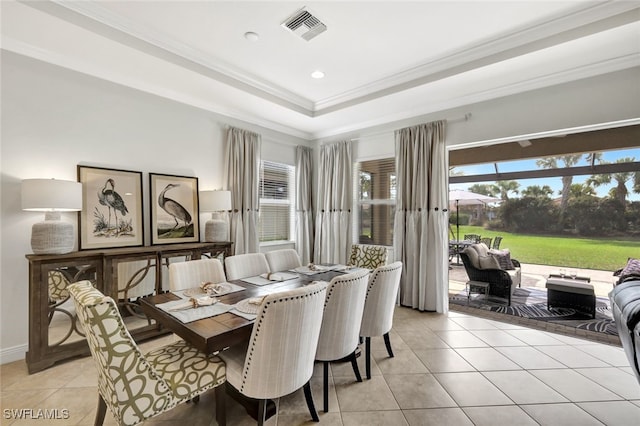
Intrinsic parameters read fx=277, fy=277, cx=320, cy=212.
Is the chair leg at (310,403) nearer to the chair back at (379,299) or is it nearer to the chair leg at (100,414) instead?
the chair back at (379,299)

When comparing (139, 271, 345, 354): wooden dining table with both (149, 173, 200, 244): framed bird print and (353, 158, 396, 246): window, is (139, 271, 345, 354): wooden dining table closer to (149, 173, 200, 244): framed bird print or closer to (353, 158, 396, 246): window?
(149, 173, 200, 244): framed bird print

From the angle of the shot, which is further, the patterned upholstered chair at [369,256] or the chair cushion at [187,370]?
the patterned upholstered chair at [369,256]

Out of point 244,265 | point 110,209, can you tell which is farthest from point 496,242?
point 110,209

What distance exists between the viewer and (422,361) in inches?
101

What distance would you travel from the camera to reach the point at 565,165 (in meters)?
6.03

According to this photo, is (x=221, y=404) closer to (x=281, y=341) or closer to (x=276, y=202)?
(x=281, y=341)

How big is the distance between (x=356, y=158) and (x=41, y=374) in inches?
175

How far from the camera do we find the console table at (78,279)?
2307 mm

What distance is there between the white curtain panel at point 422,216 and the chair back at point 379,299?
1.73 m

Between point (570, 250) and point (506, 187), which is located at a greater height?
point (506, 187)

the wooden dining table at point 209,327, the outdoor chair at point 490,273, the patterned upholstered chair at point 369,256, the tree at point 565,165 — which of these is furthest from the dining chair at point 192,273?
the tree at point 565,165

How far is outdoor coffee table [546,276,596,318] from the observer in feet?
12.2

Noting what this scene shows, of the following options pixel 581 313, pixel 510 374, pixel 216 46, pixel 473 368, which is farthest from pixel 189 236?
pixel 581 313

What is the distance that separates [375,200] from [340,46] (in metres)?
2.49
